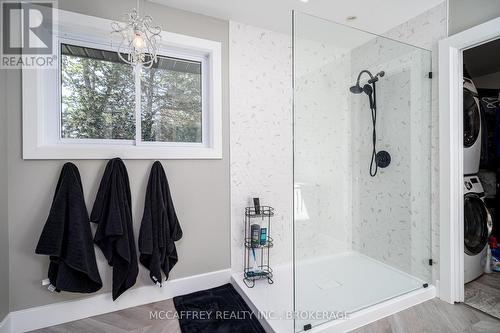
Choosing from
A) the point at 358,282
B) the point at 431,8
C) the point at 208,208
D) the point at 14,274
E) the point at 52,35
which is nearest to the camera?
the point at 14,274

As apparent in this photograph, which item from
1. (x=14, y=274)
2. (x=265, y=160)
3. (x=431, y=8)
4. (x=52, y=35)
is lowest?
(x=14, y=274)

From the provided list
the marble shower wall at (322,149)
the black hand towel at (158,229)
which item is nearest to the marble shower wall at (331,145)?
the marble shower wall at (322,149)

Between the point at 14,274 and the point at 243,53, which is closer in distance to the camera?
the point at 14,274

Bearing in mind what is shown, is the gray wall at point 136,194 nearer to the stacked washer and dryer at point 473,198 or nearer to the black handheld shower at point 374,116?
the black handheld shower at point 374,116

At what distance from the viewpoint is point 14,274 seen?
160 cm

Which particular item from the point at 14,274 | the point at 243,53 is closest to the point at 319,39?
the point at 243,53

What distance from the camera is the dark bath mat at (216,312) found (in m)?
1.63

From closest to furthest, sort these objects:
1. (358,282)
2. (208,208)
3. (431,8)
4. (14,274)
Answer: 1. (14,274)
2. (358,282)
3. (431,8)
4. (208,208)

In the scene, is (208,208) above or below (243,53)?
below

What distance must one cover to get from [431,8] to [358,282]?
243cm

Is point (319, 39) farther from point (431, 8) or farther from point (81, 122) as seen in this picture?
point (81, 122)

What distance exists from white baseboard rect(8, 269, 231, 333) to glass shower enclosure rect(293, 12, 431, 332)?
0.97 metres

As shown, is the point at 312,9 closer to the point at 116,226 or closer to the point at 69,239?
the point at 116,226

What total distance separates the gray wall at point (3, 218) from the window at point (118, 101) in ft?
0.35
